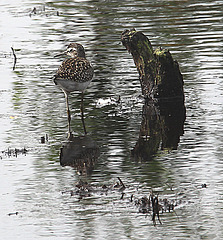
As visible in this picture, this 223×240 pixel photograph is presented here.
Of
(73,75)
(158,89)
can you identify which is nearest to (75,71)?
(73,75)

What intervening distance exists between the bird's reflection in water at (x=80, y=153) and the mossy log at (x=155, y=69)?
9.11 feet

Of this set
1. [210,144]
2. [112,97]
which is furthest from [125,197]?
[112,97]

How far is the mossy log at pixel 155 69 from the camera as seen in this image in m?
13.6

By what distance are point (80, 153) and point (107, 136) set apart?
1.06 meters

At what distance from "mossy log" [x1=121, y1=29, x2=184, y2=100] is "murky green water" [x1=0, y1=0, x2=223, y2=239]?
1.34ft

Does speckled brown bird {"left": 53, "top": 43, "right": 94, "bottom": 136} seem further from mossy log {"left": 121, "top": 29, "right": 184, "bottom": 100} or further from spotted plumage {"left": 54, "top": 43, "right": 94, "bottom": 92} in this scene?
mossy log {"left": 121, "top": 29, "right": 184, "bottom": 100}

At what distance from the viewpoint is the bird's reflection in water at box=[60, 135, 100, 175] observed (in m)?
9.91

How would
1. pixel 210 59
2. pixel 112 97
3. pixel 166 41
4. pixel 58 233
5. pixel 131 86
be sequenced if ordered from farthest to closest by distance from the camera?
1. pixel 166 41
2. pixel 210 59
3. pixel 131 86
4. pixel 112 97
5. pixel 58 233

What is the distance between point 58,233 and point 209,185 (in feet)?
7.28

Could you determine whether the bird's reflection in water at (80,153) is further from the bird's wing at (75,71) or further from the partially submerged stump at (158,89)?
the bird's wing at (75,71)

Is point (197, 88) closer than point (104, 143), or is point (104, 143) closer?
point (104, 143)

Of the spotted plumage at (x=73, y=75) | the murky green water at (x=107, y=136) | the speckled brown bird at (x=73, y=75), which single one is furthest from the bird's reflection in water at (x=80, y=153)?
the spotted plumage at (x=73, y=75)

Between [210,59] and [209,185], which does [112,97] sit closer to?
[210,59]

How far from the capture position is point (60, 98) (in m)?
14.4
